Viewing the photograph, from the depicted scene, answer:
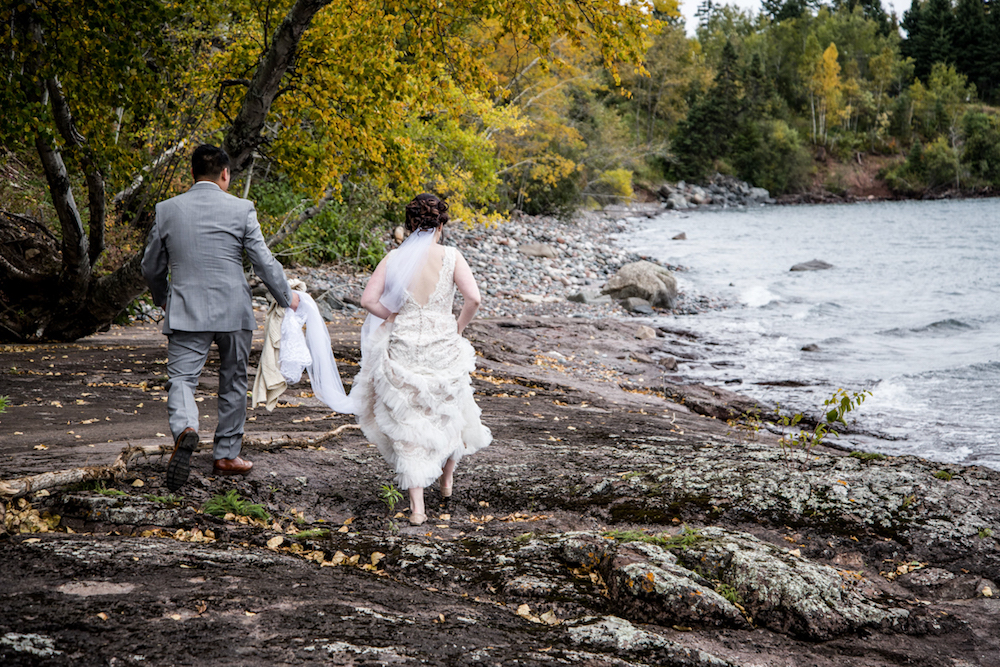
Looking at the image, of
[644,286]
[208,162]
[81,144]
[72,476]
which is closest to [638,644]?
[72,476]

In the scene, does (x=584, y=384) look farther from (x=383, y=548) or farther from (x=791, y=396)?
(x=383, y=548)

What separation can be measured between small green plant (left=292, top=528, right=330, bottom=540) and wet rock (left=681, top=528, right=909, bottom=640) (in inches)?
80.0

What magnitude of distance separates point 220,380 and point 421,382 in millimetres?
1271

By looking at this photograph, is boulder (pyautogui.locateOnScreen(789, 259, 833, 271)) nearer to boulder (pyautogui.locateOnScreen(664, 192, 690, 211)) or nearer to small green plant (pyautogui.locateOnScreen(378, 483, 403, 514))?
small green plant (pyautogui.locateOnScreen(378, 483, 403, 514))

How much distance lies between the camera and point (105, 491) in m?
4.43

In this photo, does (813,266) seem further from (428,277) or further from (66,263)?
(428,277)

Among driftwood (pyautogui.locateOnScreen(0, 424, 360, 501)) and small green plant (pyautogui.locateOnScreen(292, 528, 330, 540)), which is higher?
driftwood (pyautogui.locateOnScreen(0, 424, 360, 501))

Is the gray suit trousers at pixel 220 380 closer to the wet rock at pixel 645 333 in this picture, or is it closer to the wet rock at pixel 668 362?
the wet rock at pixel 668 362

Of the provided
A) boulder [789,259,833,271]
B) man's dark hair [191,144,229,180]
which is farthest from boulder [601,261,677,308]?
man's dark hair [191,144,229,180]

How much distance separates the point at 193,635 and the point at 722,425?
842 cm

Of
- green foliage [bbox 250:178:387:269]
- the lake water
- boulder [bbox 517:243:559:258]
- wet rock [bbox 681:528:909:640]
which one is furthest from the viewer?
boulder [bbox 517:243:559:258]

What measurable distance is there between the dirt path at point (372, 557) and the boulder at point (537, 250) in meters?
23.1

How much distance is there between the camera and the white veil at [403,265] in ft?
16.5

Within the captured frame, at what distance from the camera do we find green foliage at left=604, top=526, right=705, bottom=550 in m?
4.29
